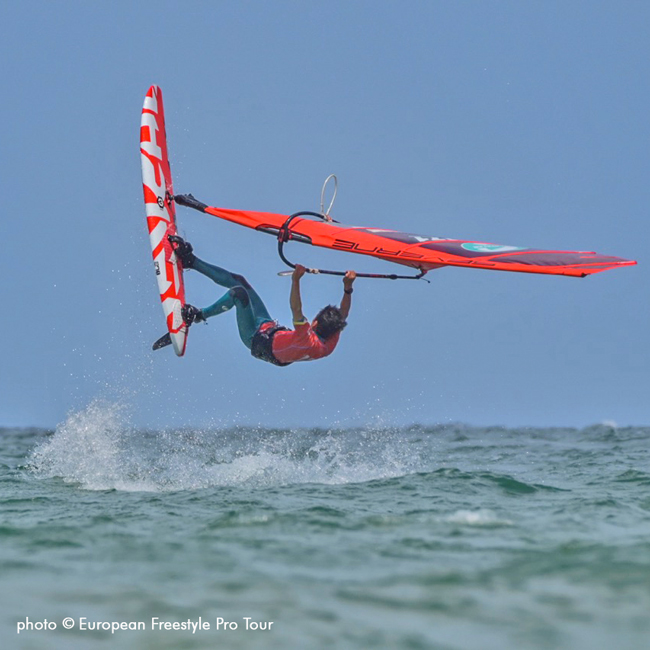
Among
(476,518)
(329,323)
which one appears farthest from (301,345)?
(476,518)

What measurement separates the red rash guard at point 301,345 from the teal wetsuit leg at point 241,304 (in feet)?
1.34

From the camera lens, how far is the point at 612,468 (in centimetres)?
1250

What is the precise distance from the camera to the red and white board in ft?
32.4

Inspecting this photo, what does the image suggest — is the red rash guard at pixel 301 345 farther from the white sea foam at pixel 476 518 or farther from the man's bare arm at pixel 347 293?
the white sea foam at pixel 476 518

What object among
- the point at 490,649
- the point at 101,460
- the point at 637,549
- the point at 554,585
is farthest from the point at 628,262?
the point at 101,460

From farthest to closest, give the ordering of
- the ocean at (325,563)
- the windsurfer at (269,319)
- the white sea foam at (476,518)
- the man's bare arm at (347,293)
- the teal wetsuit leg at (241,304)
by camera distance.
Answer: the teal wetsuit leg at (241,304) → the windsurfer at (269,319) → the man's bare arm at (347,293) → the white sea foam at (476,518) → the ocean at (325,563)

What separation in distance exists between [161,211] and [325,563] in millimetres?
5652

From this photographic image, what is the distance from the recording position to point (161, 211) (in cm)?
1009

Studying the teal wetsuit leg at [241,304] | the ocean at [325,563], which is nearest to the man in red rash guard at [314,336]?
the teal wetsuit leg at [241,304]

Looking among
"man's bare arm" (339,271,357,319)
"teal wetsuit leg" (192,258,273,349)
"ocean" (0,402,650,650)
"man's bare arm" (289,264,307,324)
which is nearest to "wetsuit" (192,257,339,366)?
"teal wetsuit leg" (192,258,273,349)

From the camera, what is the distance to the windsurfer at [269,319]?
9.06 metres

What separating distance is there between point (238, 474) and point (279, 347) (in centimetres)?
192

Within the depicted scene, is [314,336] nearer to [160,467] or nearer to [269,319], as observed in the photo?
[269,319]

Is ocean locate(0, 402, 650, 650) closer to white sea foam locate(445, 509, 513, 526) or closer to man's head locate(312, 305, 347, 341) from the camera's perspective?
white sea foam locate(445, 509, 513, 526)
